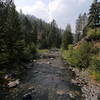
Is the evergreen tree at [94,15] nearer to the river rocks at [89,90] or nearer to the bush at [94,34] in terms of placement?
the bush at [94,34]

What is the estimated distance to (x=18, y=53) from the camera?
95.0 feet

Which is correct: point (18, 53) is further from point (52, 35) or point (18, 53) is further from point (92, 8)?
point (52, 35)

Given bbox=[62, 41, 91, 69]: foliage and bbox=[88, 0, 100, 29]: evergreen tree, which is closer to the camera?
bbox=[62, 41, 91, 69]: foliage

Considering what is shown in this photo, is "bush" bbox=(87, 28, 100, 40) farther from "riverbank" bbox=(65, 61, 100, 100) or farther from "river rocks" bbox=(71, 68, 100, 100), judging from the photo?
"river rocks" bbox=(71, 68, 100, 100)

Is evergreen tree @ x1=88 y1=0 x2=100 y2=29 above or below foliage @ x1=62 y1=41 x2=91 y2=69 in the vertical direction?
above

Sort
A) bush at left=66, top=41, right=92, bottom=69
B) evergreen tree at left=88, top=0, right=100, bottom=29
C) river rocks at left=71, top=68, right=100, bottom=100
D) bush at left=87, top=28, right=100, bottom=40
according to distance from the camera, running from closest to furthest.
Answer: river rocks at left=71, top=68, right=100, bottom=100
bush at left=66, top=41, right=92, bottom=69
evergreen tree at left=88, top=0, right=100, bottom=29
bush at left=87, top=28, right=100, bottom=40

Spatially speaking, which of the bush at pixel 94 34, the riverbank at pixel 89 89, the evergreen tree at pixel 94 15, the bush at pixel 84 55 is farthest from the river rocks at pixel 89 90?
the evergreen tree at pixel 94 15

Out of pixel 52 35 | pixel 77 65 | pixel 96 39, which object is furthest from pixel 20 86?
pixel 52 35

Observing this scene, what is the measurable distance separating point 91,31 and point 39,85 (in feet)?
101

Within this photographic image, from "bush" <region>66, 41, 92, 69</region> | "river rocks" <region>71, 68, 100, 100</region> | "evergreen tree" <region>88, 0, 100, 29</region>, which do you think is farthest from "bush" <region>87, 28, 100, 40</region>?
"river rocks" <region>71, 68, 100, 100</region>

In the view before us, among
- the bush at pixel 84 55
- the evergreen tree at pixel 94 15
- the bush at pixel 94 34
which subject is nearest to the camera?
the bush at pixel 84 55

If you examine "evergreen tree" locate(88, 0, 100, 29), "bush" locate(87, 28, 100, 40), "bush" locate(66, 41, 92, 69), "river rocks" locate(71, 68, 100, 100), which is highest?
"evergreen tree" locate(88, 0, 100, 29)

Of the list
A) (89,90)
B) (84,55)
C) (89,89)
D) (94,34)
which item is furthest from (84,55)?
(94,34)

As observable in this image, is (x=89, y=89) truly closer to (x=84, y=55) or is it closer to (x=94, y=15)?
(x=84, y=55)
